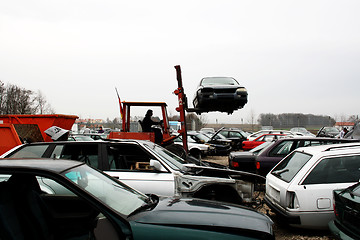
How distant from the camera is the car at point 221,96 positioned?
11609 millimetres

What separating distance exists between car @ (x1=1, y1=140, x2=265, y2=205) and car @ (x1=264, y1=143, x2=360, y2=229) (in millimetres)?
480

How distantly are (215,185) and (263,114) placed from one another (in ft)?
176

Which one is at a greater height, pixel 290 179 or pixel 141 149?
pixel 141 149

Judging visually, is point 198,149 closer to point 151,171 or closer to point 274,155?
point 274,155

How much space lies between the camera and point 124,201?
10.3ft

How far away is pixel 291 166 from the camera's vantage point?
5969 millimetres

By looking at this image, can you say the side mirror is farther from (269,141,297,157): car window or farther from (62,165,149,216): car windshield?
(269,141,297,157): car window

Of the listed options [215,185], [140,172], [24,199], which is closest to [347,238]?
[215,185]

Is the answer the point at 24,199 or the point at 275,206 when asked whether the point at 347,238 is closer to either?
the point at 275,206

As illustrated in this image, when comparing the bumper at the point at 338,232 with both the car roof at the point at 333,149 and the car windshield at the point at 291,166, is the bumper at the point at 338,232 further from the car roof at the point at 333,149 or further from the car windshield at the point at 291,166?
the car roof at the point at 333,149

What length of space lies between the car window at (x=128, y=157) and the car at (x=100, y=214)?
2.22 metres

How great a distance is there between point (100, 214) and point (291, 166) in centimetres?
430

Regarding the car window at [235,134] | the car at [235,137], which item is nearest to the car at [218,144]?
the car at [235,137]

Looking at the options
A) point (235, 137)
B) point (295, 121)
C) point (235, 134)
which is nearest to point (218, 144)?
point (235, 137)
